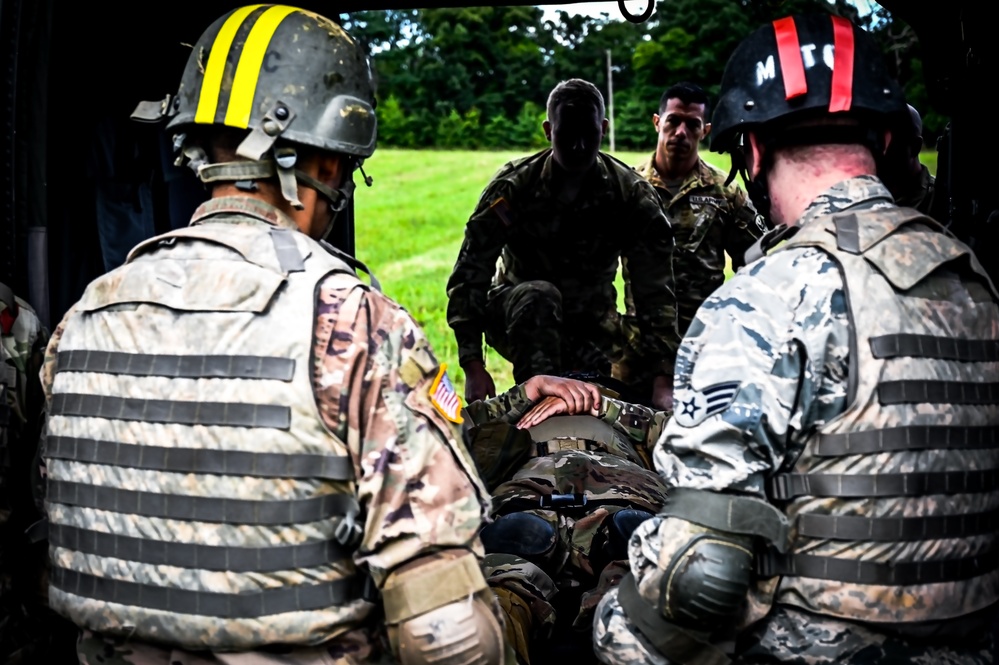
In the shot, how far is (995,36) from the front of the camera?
3049mm

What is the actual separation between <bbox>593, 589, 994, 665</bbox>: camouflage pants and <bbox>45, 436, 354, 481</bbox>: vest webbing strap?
2.44 ft

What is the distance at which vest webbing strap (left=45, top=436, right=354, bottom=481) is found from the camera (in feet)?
6.51

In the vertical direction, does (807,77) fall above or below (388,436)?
above

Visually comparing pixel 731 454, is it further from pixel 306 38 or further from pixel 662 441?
pixel 306 38

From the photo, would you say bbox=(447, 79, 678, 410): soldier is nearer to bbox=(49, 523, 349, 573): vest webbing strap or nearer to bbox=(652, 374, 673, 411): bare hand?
bbox=(652, 374, 673, 411): bare hand

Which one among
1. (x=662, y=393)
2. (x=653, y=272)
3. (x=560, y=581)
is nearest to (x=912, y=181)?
(x=653, y=272)

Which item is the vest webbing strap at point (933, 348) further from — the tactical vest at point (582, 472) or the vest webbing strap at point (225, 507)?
the tactical vest at point (582, 472)

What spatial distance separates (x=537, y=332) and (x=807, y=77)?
11.8 feet

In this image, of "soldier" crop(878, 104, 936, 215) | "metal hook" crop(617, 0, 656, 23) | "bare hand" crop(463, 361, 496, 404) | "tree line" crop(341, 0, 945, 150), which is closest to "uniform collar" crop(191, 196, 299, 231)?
"soldier" crop(878, 104, 936, 215)

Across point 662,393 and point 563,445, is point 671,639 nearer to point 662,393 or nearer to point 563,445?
point 563,445

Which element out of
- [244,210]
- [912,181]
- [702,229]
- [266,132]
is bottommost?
[702,229]

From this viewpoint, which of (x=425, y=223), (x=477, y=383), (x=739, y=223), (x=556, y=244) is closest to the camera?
(x=477, y=383)

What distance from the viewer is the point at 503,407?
Result: 4496 mm

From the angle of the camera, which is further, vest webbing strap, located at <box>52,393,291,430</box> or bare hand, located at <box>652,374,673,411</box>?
bare hand, located at <box>652,374,673,411</box>
